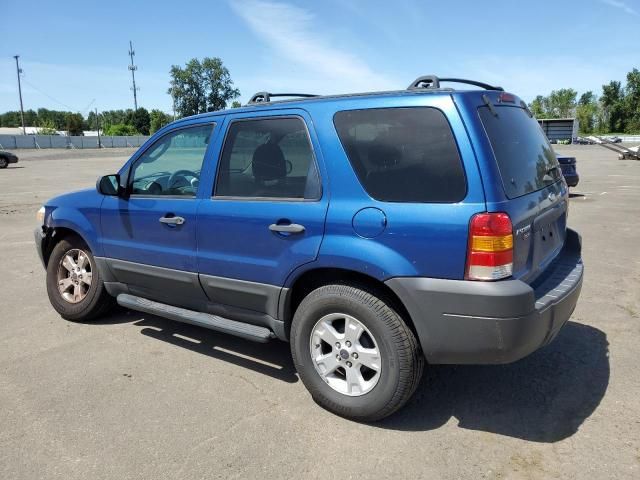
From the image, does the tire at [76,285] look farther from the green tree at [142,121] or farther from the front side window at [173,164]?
the green tree at [142,121]

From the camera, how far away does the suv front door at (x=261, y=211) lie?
3141mm

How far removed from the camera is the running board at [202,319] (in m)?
3.43

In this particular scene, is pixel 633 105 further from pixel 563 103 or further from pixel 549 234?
pixel 549 234

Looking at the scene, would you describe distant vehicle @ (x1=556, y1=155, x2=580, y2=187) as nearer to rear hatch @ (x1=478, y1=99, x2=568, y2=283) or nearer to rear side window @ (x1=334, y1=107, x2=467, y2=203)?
rear hatch @ (x1=478, y1=99, x2=568, y2=283)

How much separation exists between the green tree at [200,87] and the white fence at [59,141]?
11198mm

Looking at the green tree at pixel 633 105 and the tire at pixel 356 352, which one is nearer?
the tire at pixel 356 352

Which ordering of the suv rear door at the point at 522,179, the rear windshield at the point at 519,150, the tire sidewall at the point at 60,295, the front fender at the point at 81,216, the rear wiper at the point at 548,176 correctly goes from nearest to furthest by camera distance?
the suv rear door at the point at 522,179, the rear windshield at the point at 519,150, the rear wiper at the point at 548,176, the front fender at the point at 81,216, the tire sidewall at the point at 60,295

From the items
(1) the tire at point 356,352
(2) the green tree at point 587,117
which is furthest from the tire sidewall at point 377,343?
(2) the green tree at point 587,117

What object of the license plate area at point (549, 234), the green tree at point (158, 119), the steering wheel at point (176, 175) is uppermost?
the green tree at point (158, 119)

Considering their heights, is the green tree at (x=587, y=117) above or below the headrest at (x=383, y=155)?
above

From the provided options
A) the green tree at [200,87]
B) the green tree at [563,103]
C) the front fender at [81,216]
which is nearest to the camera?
the front fender at [81,216]

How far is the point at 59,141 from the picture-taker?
71062mm

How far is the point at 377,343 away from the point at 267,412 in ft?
2.78

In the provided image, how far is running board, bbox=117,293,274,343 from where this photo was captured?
343 centimetres
